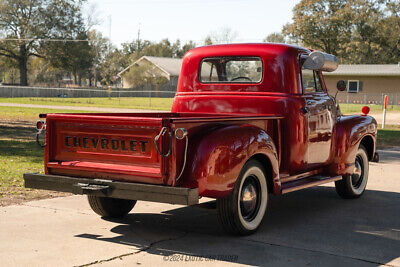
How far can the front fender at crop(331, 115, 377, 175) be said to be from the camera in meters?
7.36

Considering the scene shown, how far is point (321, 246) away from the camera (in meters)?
5.37

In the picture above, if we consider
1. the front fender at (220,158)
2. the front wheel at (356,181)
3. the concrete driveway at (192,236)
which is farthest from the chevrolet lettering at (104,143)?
the front wheel at (356,181)

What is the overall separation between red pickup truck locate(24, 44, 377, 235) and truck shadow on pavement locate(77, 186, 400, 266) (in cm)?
31

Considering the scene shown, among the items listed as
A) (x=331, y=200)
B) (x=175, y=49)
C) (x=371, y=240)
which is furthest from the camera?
(x=175, y=49)

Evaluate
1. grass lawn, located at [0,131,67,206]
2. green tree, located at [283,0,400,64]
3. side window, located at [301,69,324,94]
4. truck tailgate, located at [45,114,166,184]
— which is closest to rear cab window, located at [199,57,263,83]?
side window, located at [301,69,324,94]

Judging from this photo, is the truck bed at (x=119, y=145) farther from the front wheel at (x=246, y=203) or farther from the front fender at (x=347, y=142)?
the front fender at (x=347, y=142)

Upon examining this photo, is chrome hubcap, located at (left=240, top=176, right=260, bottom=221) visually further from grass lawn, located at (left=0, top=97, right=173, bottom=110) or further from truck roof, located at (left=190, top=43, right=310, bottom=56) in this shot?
grass lawn, located at (left=0, top=97, right=173, bottom=110)

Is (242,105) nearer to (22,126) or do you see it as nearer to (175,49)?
(22,126)

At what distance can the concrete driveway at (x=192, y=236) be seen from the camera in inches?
192

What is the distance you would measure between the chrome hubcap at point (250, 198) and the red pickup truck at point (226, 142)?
10mm

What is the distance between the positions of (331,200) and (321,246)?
2.62m

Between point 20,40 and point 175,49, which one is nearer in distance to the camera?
point 20,40

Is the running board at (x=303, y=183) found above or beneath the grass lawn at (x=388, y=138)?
above

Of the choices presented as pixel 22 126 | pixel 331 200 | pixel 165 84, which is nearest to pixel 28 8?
pixel 165 84
